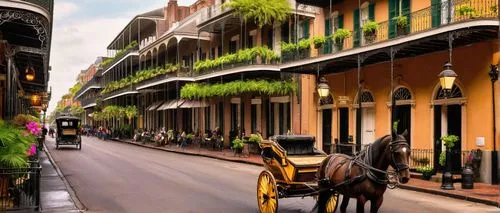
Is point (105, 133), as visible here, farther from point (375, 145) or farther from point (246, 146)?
point (375, 145)

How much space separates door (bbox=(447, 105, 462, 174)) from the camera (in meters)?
18.3

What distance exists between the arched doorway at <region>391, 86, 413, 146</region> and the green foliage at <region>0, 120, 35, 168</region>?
14412 millimetres

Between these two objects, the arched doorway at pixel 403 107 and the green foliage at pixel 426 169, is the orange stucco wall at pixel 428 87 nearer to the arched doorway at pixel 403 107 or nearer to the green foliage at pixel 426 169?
the arched doorway at pixel 403 107

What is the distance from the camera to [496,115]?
17312mm

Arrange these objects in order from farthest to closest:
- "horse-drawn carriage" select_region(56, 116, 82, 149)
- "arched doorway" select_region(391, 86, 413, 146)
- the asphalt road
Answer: "horse-drawn carriage" select_region(56, 116, 82, 149), "arched doorway" select_region(391, 86, 413, 146), the asphalt road

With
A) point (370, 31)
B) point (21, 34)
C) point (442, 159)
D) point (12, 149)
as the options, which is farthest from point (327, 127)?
point (12, 149)

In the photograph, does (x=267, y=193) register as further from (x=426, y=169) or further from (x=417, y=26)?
(x=417, y=26)

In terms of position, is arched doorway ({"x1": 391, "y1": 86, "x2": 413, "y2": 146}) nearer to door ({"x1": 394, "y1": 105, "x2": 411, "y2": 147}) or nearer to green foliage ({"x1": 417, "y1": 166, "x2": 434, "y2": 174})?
door ({"x1": 394, "y1": 105, "x2": 411, "y2": 147})

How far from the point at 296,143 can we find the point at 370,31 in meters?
11.8

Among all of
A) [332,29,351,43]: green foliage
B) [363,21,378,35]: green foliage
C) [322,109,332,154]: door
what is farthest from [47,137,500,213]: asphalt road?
[363,21,378,35]: green foliage

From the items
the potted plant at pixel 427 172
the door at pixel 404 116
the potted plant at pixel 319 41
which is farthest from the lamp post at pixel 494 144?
the potted plant at pixel 319 41

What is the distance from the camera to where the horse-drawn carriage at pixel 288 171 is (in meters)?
10.1

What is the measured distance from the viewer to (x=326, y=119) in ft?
88.0

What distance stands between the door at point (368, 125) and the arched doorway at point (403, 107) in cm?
166
